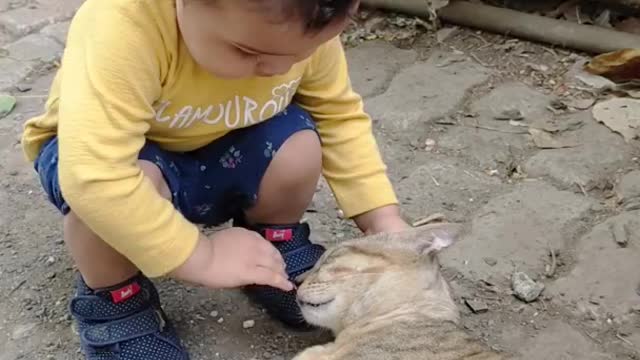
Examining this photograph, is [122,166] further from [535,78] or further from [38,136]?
[535,78]

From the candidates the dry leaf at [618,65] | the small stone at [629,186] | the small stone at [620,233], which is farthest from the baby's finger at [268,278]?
the dry leaf at [618,65]

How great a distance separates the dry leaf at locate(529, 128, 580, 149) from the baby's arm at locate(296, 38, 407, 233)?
70 cm

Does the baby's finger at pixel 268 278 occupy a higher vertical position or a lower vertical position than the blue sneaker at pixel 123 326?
higher

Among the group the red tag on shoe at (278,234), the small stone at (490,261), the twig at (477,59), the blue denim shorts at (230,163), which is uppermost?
the blue denim shorts at (230,163)

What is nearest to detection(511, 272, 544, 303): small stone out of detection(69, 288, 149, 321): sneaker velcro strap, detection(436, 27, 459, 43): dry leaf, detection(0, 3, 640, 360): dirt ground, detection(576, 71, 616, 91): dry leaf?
detection(0, 3, 640, 360): dirt ground

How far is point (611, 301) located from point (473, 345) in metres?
0.44

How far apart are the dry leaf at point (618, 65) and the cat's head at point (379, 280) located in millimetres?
1181

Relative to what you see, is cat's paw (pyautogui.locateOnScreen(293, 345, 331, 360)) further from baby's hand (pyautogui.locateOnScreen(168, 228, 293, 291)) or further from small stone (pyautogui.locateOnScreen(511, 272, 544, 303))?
small stone (pyautogui.locateOnScreen(511, 272, 544, 303))

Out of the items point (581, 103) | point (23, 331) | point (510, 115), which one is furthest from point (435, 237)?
point (581, 103)

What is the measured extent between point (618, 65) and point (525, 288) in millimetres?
1031

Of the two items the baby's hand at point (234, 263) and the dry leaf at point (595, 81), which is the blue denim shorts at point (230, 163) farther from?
the dry leaf at point (595, 81)

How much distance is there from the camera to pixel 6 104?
2.80 m

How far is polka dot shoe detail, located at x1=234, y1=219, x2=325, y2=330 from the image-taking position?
2.03m

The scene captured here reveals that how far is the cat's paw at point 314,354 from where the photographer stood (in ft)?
6.00
